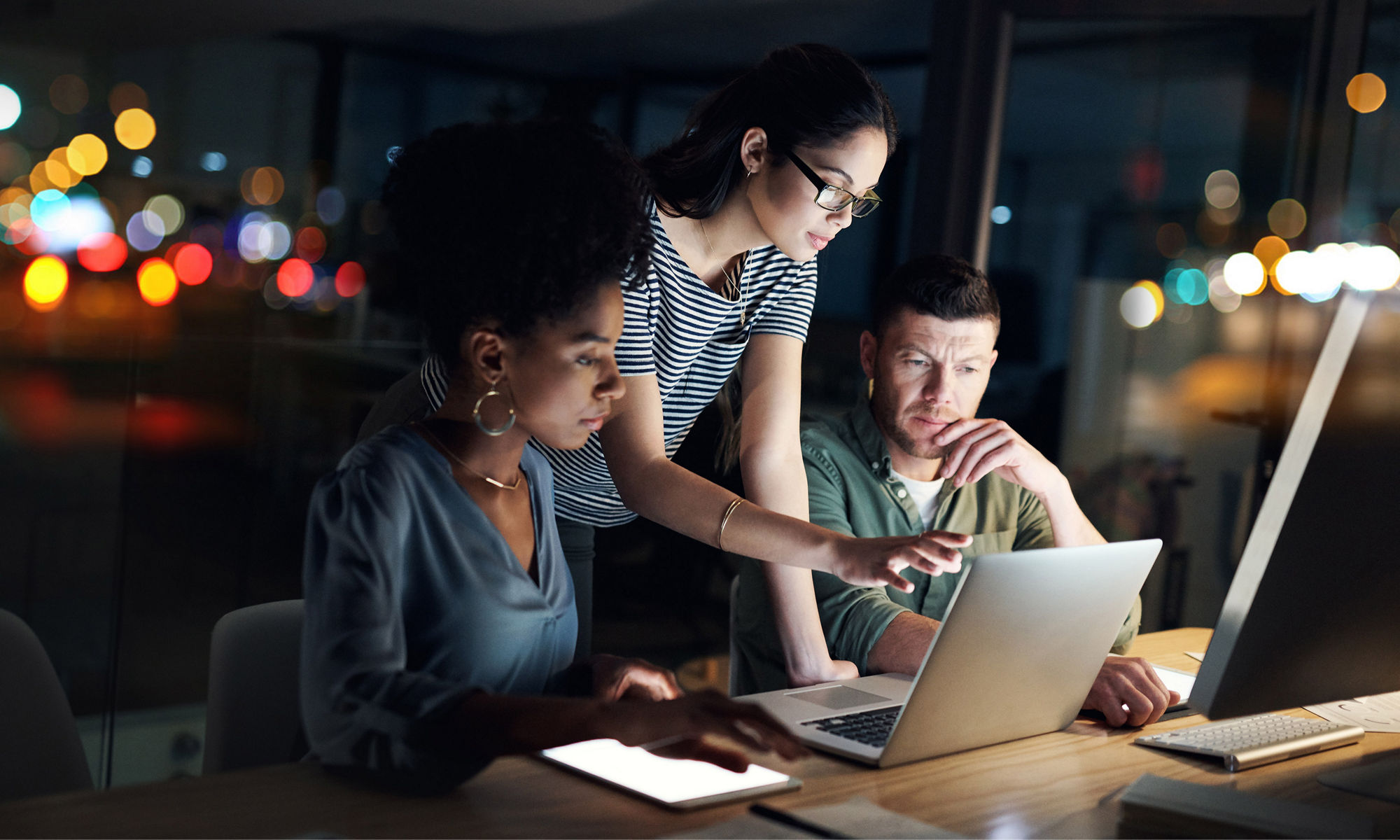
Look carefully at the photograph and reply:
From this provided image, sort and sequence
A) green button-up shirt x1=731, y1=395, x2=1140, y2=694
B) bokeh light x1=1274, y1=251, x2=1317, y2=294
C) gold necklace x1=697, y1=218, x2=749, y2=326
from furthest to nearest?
bokeh light x1=1274, y1=251, x2=1317, y2=294 < green button-up shirt x1=731, y1=395, x2=1140, y2=694 < gold necklace x1=697, y1=218, x2=749, y2=326

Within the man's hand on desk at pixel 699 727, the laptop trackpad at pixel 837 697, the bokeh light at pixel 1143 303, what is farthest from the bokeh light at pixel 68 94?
the bokeh light at pixel 1143 303

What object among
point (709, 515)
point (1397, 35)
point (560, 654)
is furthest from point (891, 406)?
point (1397, 35)

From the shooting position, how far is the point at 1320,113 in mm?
3238

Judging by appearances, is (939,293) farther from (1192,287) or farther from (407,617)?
(1192,287)

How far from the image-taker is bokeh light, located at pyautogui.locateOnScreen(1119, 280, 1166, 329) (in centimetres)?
363

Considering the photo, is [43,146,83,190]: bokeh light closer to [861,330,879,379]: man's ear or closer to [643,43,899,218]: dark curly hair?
[643,43,899,218]: dark curly hair

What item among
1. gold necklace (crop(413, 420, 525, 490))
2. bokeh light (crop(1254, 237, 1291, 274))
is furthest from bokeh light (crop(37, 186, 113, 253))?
bokeh light (crop(1254, 237, 1291, 274))

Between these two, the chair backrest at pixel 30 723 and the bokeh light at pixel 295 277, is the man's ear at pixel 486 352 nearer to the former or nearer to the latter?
the chair backrest at pixel 30 723

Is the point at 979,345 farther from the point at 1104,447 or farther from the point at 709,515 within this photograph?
the point at 1104,447

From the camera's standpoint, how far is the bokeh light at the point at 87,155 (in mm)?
2799

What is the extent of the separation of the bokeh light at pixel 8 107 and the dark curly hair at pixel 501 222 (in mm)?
2122

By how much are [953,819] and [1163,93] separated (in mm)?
3044

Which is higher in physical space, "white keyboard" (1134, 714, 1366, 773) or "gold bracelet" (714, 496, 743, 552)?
"gold bracelet" (714, 496, 743, 552)

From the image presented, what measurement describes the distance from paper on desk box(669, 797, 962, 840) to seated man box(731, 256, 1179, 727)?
2.37 feet
